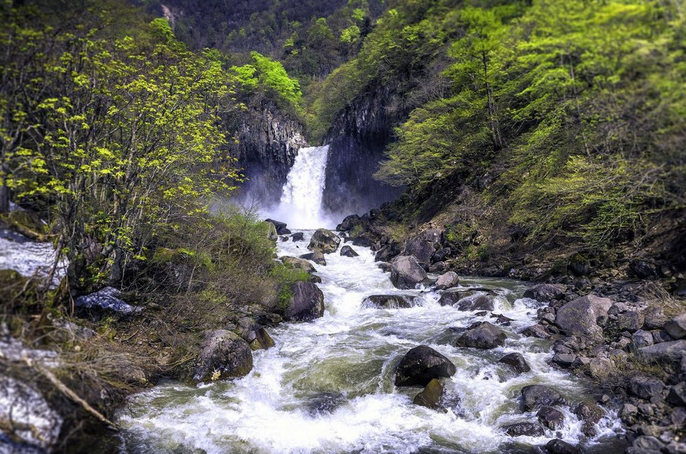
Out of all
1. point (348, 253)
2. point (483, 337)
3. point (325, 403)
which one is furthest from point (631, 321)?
point (348, 253)

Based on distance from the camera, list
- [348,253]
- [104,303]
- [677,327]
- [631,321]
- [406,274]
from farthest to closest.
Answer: [348,253] < [406,274] < [104,303] < [631,321] < [677,327]

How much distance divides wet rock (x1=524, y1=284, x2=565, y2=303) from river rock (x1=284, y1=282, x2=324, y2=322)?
23.1 ft

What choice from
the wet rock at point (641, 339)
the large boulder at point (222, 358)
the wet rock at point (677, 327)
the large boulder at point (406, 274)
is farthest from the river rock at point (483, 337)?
the large boulder at point (406, 274)

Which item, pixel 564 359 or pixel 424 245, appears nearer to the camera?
pixel 564 359

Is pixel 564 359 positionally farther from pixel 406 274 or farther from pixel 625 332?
pixel 406 274

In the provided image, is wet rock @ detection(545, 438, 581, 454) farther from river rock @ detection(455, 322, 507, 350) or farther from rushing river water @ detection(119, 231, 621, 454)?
river rock @ detection(455, 322, 507, 350)

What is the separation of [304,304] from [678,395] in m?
9.84

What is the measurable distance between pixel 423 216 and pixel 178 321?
17.3 meters

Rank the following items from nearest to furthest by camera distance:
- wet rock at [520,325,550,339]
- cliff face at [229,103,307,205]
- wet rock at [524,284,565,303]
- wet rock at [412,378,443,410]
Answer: wet rock at [412,378,443,410], wet rock at [520,325,550,339], wet rock at [524,284,565,303], cliff face at [229,103,307,205]

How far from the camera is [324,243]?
25625mm

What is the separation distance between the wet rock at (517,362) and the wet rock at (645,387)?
1969mm

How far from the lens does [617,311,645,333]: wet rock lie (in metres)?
8.79

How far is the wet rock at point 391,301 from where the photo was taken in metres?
14.0

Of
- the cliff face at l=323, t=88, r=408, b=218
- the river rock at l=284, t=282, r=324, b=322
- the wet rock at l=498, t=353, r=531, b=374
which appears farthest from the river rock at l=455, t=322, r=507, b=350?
the cliff face at l=323, t=88, r=408, b=218
